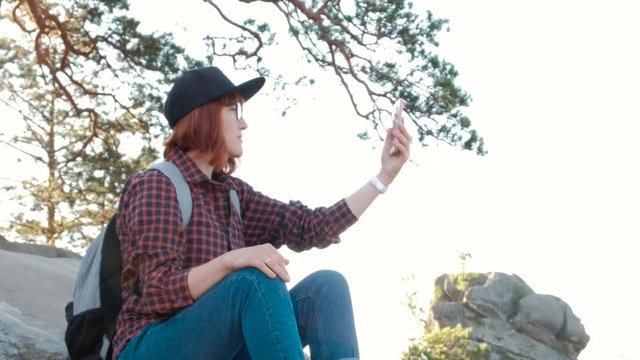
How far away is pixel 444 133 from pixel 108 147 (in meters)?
4.22

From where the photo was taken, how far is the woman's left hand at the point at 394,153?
9.14 feet

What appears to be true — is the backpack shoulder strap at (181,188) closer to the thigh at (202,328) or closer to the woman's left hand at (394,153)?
the thigh at (202,328)

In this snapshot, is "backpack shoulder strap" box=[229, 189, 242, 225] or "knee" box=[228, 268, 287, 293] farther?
"backpack shoulder strap" box=[229, 189, 242, 225]

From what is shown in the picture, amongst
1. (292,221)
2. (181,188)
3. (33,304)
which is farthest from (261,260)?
(33,304)

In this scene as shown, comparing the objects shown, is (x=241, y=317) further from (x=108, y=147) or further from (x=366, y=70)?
(x=108, y=147)

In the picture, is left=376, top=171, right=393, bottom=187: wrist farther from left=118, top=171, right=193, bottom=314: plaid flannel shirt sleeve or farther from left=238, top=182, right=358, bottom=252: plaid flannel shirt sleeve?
left=118, top=171, right=193, bottom=314: plaid flannel shirt sleeve

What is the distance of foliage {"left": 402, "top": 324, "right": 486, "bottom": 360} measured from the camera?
528 inches

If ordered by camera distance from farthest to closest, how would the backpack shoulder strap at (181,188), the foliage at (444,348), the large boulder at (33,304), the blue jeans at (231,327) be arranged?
the foliage at (444,348) < the large boulder at (33,304) < the backpack shoulder strap at (181,188) < the blue jeans at (231,327)

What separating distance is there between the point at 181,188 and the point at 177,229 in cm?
15

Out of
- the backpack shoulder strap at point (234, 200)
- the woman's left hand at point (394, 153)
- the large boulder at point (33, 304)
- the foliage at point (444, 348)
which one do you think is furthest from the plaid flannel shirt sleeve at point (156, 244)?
the foliage at point (444, 348)

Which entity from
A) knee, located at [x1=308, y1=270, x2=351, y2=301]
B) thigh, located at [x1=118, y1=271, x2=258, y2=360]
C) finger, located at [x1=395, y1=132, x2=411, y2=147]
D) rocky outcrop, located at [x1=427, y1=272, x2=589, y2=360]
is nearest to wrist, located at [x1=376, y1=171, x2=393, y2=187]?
finger, located at [x1=395, y1=132, x2=411, y2=147]

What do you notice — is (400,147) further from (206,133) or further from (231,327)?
(231,327)

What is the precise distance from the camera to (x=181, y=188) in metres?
2.41

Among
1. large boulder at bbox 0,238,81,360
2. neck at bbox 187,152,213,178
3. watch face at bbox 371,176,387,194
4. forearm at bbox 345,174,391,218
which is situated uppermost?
watch face at bbox 371,176,387,194
